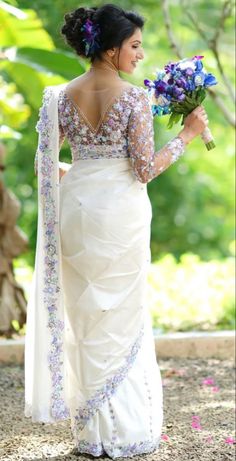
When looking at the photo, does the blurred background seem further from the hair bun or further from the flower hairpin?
the flower hairpin

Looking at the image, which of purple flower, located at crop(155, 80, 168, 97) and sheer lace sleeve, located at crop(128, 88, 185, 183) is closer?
sheer lace sleeve, located at crop(128, 88, 185, 183)

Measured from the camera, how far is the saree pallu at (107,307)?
13.8 feet

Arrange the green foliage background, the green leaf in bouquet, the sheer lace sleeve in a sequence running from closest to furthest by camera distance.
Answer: the sheer lace sleeve → the green leaf in bouquet → the green foliage background

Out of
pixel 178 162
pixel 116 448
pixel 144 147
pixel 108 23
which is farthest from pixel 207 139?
pixel 178 162

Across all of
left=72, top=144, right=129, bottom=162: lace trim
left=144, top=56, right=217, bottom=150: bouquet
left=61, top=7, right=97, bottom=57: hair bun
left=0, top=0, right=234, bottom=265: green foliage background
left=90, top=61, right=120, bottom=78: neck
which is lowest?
left=0, top=0, right=234, bottom=265: green foliage background

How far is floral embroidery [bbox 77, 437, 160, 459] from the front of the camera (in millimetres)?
4316

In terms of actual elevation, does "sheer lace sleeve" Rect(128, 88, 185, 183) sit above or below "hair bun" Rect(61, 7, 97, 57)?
below

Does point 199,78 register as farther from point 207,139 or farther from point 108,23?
point 108,23

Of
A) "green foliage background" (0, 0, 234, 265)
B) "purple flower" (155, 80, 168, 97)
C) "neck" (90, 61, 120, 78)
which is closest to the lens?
"neck" (90, 61, 120, 78)

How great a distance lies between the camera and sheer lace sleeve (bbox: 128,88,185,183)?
4125 mm

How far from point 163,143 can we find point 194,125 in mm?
8496

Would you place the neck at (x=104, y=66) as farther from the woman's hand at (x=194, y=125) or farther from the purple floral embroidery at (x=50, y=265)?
the woman's hand at (x=194, y=125)

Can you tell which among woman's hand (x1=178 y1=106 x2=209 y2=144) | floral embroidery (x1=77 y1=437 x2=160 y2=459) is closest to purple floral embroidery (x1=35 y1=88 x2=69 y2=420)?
floral embroidery (x1=77 y1=437 x2=160 y2=459)

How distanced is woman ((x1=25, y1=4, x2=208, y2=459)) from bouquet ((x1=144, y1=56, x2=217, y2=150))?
7 cm
